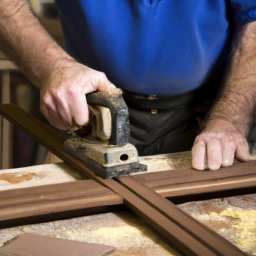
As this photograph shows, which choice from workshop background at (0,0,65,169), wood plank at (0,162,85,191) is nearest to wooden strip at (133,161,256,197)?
wood plank at (0,162,85,191)

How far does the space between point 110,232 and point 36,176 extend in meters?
0.45

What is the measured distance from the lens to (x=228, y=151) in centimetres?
157

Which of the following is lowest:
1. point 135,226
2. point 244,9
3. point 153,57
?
point 135,226

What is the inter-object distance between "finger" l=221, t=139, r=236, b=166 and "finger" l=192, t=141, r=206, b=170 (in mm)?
85

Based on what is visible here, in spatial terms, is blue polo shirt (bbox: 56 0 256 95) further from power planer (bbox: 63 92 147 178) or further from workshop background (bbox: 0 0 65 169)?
workshop background (bbox: 0 0 65 169)

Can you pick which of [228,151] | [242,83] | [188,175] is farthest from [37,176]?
[242,83]

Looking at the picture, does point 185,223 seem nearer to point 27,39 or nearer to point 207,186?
point 207,186

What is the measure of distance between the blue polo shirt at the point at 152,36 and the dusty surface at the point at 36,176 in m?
0.67

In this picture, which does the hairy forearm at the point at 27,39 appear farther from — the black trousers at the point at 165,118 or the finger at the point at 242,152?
the finger at the point at 242,152

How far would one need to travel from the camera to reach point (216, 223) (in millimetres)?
1180

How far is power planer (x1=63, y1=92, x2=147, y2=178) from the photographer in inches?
54.0

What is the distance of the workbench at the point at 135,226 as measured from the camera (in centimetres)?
106

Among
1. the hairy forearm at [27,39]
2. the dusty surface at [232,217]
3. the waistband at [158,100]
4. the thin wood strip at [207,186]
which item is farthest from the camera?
the waistband at [158,100]

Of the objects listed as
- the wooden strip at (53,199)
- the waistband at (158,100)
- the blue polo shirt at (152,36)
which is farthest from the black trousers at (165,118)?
the wooden strip at (53,199)
